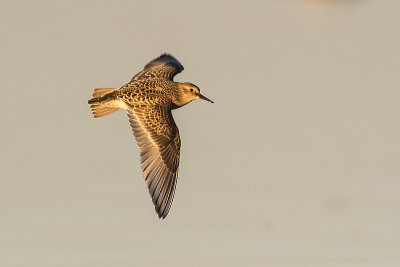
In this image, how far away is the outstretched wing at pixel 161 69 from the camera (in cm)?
1767

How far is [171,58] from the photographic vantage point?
62.2 ft

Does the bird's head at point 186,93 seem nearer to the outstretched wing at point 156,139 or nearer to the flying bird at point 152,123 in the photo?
the flying bird at point 152,123

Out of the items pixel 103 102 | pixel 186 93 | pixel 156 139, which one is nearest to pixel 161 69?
pixel 186 93

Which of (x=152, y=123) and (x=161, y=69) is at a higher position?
(x=161, y=69)

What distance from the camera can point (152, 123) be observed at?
1644 centimetres

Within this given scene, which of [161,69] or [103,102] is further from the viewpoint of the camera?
[161,69]

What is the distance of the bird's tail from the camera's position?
16.5m

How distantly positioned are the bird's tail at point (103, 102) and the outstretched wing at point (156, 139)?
12.9 inches

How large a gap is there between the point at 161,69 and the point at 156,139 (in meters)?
2.01

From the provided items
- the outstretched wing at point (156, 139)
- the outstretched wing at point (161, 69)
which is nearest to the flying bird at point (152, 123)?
the outstretched wing at point (156, 139)

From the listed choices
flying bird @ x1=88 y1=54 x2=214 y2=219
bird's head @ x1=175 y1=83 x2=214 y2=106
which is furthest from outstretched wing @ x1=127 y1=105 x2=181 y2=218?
bird's head @ x1=175 y1=83 x2=214 y2=106

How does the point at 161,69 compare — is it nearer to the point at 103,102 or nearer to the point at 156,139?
the point at 103,102

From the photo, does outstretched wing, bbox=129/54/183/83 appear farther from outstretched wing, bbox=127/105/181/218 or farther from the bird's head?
outstretched wing, bbox=127/105/181/218

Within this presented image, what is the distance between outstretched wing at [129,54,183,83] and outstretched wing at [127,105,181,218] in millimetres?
1192
